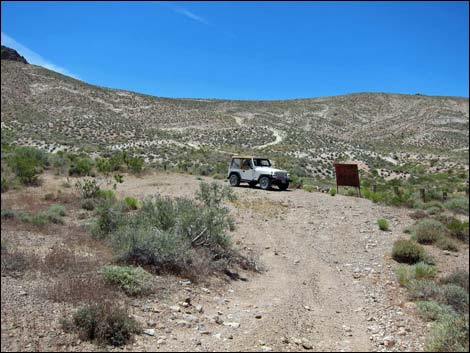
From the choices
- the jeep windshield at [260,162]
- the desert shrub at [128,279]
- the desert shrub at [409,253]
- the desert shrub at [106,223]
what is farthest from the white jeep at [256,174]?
the desert shrub at [128,279]

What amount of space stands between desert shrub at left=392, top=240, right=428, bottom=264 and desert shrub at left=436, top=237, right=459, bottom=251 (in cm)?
125

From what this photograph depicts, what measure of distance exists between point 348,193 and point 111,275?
676 inches

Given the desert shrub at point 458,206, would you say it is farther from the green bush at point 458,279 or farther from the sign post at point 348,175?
the green bush at point 458,279

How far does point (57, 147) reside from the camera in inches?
1200

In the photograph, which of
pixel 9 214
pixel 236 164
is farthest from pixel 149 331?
pixel 236 164

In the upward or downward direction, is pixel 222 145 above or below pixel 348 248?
above

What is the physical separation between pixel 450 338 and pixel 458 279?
137 inches

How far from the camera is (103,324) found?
538 cm

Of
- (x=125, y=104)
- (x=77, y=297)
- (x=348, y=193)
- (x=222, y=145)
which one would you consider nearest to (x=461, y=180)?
(x=348, y=193)

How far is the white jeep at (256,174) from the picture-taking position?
22.0 metres

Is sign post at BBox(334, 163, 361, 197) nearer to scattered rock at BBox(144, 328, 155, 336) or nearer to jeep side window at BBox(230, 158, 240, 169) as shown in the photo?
jeep side window at BBox(230, 158, 240, 169)

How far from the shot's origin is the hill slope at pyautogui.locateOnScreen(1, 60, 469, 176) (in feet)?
109

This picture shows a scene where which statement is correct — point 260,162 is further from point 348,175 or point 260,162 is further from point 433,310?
point 433,310

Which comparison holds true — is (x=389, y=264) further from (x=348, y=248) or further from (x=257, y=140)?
(x=257, y=140)
